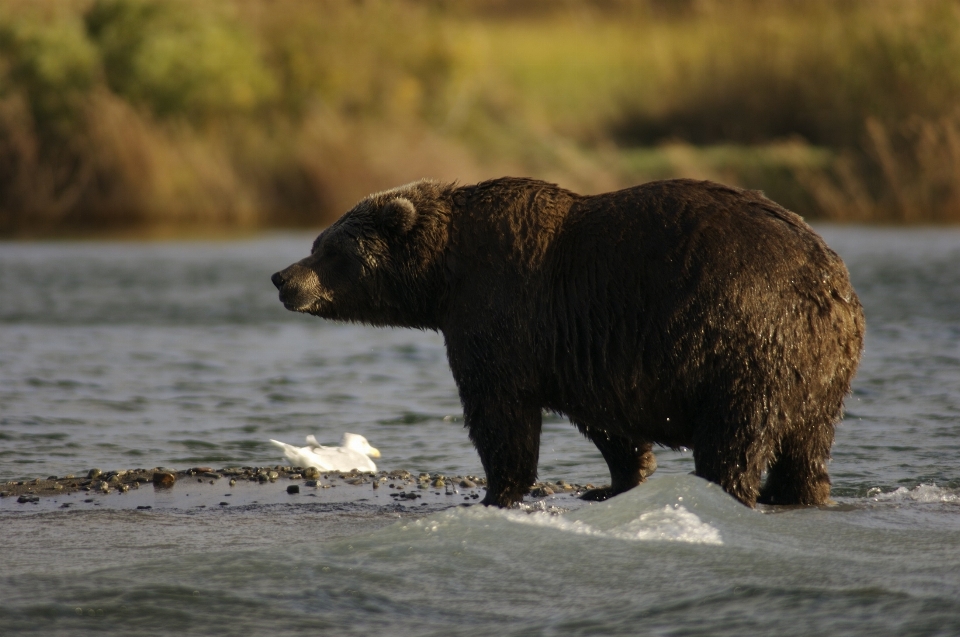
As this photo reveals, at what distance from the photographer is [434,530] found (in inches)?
238

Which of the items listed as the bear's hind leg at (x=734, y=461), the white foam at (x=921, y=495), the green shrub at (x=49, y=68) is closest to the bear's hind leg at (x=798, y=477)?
the bear's hind leg at (x=734, y=461)

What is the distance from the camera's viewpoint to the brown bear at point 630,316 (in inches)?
242

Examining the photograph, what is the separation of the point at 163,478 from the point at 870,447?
13.7 feet

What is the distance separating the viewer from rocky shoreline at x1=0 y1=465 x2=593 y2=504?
736 cm

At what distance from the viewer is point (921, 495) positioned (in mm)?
7004

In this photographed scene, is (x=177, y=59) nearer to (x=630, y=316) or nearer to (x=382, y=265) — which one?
(x=382, y=265)

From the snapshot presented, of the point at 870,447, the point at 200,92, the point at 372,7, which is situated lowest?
the point at 870,447

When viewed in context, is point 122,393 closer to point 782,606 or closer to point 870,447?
point 870,447

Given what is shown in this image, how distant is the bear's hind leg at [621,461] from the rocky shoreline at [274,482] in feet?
0.91

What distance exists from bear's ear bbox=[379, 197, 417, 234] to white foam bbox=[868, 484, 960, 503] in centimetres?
276

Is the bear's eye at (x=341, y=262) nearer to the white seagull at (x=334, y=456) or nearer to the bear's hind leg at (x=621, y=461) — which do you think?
the white seagull at (x=334, y=456)

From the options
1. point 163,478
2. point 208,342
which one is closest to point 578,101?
point 208,342

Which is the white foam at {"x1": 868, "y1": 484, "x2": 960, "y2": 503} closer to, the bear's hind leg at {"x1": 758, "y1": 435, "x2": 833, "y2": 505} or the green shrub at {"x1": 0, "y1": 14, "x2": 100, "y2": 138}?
the bear's hind leg at {"x1": 758, "y1": 435, "x2": 833, "y2": 505}

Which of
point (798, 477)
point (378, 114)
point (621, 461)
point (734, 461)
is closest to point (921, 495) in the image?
point (798, 477)
